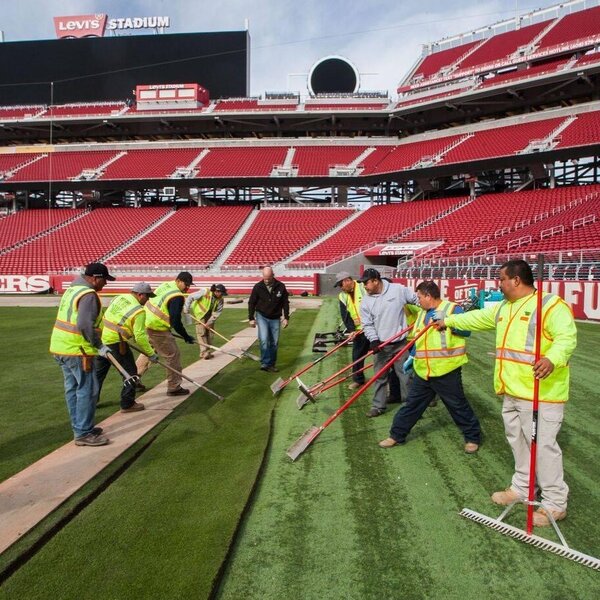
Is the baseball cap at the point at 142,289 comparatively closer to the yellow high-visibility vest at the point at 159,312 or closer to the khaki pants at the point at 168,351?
the yellow high-visibility vest at the point at 159,312

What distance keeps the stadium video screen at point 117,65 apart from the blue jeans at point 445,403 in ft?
150

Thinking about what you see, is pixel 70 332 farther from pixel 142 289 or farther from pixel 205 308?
pixel 205 308

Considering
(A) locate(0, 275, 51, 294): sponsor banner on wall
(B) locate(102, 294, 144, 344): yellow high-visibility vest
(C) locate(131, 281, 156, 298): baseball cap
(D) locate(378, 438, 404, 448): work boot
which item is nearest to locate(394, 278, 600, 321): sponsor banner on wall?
(D) locate(378, 438, 404, 448): work boot

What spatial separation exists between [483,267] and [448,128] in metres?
25.2

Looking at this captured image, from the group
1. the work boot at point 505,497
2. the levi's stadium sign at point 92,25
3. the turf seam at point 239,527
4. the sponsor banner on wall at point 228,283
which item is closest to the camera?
the turf seam at point 239,527

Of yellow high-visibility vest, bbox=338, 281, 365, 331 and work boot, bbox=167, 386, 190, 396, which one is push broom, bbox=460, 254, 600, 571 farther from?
work boot, bbox=167, 386, 190, 396

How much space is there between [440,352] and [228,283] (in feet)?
81.1

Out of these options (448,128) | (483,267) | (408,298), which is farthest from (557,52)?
(408,298)

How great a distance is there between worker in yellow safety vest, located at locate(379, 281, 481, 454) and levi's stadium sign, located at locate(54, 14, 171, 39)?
53074 mm

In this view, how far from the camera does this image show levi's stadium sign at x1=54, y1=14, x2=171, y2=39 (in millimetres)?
47469

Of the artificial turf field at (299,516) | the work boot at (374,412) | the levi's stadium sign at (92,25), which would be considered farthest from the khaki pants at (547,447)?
the levi's stadium sign at (92,25)

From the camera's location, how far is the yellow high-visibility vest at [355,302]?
7078mm

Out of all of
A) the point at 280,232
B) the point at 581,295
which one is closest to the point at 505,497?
the point at 581,295

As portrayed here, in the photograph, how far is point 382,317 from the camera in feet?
18.2
